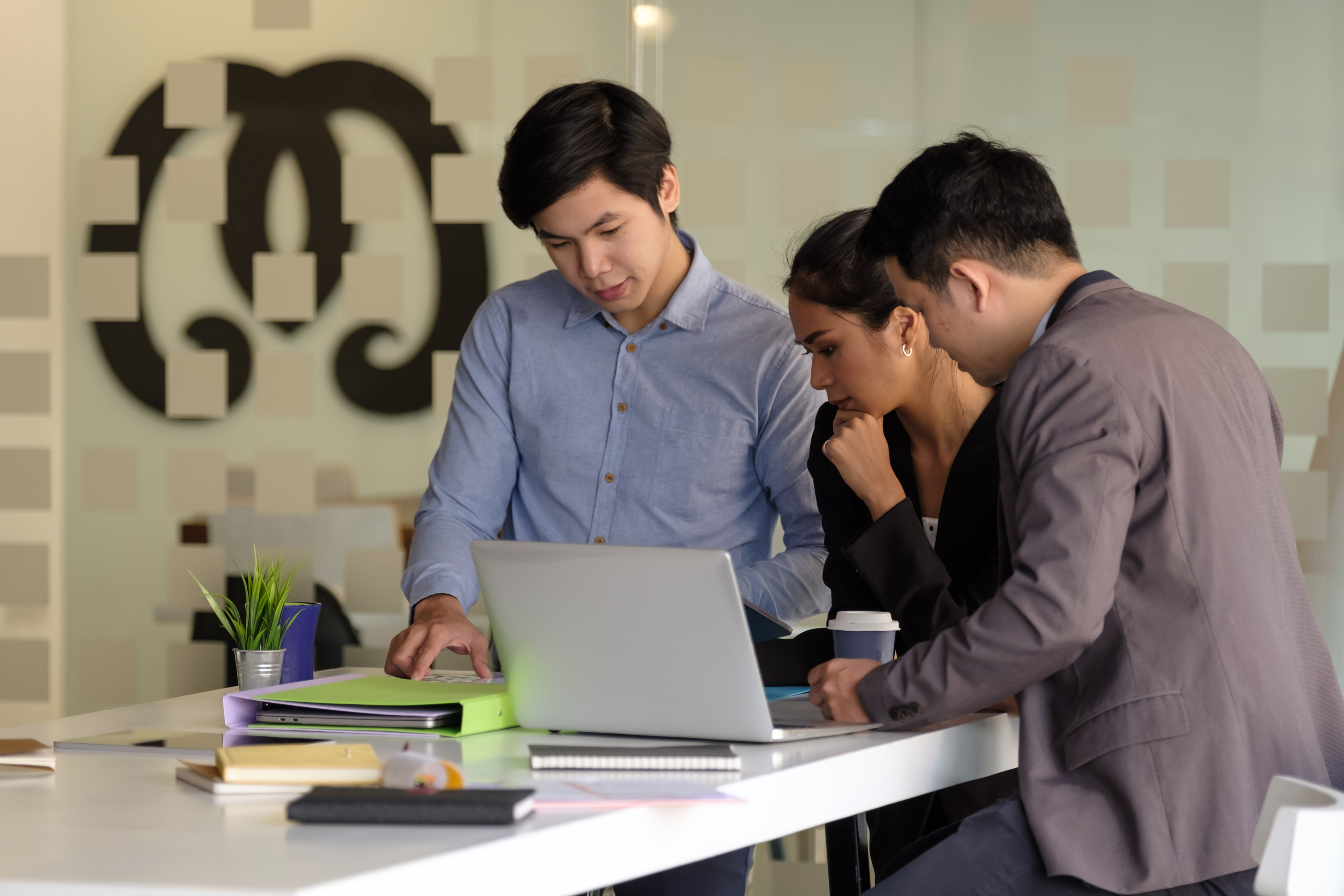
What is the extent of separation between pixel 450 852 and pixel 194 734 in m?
0.68

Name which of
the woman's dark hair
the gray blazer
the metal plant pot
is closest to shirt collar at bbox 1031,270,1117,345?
the gray blazer

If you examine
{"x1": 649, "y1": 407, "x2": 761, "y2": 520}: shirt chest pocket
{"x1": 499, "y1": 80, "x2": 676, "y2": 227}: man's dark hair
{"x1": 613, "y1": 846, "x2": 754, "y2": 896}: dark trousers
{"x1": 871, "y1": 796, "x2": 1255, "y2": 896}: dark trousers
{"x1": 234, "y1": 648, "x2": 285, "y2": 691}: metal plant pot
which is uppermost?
{"x1": 499, "y1": 80, "x2": 676, "y2": 227}: man's dark hair

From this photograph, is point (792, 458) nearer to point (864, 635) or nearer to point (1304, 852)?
point (864, 635)

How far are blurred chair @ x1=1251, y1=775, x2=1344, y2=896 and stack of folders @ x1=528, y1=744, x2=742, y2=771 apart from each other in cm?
45

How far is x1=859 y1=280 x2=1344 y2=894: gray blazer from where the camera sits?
125 cm

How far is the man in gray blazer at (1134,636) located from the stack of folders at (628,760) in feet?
0.88

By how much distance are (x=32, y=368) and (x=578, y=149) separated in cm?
267

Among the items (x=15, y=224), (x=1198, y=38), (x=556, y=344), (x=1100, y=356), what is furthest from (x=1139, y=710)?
(x=15, y=224)

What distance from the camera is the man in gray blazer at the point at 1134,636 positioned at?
49.1 inches

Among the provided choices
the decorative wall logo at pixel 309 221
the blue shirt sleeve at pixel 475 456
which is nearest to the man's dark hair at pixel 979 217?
the blue shirt sleeve at pixel 475 456

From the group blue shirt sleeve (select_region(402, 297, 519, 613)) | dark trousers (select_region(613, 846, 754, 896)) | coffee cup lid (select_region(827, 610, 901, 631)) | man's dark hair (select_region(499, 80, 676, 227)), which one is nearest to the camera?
coffee cup lid (select_region(827, 610, 901, 631))

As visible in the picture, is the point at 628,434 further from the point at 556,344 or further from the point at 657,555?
the point at 657,555

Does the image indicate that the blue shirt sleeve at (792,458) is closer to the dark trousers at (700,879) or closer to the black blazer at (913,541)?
the black blazer at (913,541)

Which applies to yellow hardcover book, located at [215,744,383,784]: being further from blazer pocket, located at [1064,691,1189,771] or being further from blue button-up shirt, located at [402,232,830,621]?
blue button-up shirt, located at [402,232,830,621]
